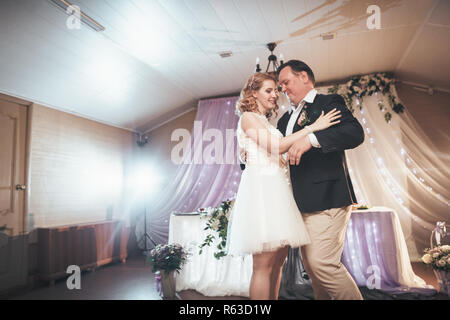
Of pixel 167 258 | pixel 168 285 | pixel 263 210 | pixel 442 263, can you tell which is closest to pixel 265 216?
pixel 263 210

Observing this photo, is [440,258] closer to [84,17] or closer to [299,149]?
[299,149]

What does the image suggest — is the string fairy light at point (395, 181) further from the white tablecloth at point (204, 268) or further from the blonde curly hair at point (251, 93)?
the blonde curly hair at point (251, 93)

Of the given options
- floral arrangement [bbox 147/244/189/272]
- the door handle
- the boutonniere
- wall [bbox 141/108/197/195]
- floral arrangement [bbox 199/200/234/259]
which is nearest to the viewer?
the boutonniere

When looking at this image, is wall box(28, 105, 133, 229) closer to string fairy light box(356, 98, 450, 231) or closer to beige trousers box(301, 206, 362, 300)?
beige trousers box(301, 206, 362, 300)

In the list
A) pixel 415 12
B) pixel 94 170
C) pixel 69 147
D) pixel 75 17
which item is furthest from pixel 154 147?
pixel 415 12

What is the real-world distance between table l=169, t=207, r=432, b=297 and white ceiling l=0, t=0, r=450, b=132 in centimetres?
206

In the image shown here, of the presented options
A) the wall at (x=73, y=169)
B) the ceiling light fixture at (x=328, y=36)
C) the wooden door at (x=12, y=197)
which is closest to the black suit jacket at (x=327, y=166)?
the ceiling light fixture at (x=328, y=36)

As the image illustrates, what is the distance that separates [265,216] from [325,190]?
0.32m

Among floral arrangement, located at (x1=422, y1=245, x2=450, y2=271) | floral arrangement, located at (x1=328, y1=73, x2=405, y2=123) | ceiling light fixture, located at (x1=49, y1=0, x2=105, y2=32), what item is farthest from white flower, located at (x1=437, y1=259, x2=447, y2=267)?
ceiling light fixture, located at (x1=49, y1=0, x2=105, y2=32)

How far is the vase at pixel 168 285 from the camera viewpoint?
2.80 m

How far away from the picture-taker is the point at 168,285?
2803 millimetres

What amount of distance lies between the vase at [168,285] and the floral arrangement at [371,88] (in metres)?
3.56

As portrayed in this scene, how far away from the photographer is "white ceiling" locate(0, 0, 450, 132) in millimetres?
2826

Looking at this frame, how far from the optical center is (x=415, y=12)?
9.63 ft
